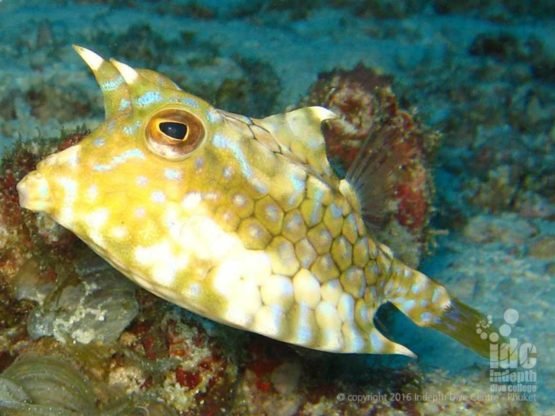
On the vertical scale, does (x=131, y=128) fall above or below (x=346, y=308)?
above

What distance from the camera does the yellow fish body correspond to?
71.2 inches

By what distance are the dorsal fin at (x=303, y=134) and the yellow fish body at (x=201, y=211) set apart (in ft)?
0.47

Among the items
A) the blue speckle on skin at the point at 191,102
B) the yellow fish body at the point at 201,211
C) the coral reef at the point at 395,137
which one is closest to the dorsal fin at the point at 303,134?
the yellow fish body at the point at 201,211

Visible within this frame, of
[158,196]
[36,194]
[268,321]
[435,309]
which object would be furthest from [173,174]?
[435,309]

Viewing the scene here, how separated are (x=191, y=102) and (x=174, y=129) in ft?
0.35

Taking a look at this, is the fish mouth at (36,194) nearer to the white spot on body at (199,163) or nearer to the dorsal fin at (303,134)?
the white spot on body at (199,163)

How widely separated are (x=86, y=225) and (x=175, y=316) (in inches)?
39.4

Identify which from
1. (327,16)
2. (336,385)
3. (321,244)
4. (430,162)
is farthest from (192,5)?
(321,244)

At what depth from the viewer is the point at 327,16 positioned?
859cm

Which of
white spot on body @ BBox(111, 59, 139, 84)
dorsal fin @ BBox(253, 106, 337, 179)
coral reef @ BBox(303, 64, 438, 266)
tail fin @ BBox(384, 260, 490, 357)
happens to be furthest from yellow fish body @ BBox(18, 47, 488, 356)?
coral reef @ BBox(303, 64, 438, 266)

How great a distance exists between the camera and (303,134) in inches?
90.7

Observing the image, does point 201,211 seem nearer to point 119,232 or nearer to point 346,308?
point 119,232

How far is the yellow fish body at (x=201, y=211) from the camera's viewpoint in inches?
71.2

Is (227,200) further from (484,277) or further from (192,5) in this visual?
(192,5)
